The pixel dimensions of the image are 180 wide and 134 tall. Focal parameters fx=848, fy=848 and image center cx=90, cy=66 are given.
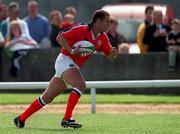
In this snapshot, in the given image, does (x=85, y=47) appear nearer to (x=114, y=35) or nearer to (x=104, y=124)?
(x=104, y=124)

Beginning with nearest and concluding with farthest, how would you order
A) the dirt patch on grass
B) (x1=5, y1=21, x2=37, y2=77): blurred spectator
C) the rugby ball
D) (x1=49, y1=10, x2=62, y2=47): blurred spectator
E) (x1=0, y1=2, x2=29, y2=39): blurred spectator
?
the rugby ball < the dirt patch on grass < (x1=5, y1=21, x2=37, y2=77): blurred spectator < (x1=0, y1=2, x2=29, y2=39): blurred spectator < (x1=49, y1=10, x2=62, y2=47): blurred spectator

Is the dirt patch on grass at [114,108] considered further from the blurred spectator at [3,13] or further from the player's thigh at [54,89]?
the blurred spectator at [3,13]

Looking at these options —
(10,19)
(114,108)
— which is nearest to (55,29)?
(10,19)

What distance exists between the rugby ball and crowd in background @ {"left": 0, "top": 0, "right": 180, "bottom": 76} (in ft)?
23.0

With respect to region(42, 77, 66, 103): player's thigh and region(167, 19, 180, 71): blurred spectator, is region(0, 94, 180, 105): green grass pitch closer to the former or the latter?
region(167, 19, 180, 71): blurred spectator

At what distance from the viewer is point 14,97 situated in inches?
759

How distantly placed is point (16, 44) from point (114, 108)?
4155 millimetres

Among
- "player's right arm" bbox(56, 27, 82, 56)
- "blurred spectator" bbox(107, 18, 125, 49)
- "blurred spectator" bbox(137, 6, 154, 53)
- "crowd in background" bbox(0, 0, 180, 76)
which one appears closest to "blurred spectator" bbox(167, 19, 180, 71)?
"crowd in background" bbox(0, 0, 180, 76)

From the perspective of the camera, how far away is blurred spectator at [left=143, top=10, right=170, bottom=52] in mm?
19875

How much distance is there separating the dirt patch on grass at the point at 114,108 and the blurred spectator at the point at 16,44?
297 cm

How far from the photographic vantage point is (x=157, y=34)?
19938mm

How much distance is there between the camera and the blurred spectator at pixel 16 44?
2033cm

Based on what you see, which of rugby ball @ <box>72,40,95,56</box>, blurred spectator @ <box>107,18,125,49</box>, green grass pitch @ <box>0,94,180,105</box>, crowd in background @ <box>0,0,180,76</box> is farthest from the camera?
blurred spectator @ <box>107,18,125,49</box>

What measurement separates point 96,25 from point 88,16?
14.2 metres
